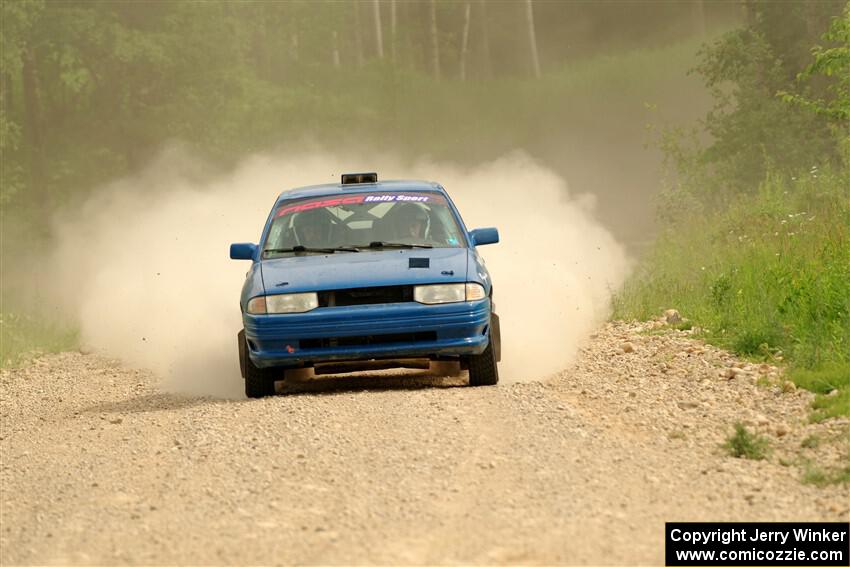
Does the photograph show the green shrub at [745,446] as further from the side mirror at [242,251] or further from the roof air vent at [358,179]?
the roof air vent at [358,179]

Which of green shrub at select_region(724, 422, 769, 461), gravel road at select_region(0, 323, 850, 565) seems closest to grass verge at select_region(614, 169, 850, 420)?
gravel road at select_region(0, 323, 850, 565)

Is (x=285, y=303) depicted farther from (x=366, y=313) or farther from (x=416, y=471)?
(x=416, y=471)

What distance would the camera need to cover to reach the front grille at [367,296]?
10430 mm

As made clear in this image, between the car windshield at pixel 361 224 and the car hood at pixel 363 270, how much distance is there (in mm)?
285

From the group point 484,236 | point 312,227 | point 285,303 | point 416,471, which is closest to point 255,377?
point 285,303

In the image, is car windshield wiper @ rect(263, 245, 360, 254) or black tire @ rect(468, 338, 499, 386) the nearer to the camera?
black tire @ rect(468, 338, 499, 386)

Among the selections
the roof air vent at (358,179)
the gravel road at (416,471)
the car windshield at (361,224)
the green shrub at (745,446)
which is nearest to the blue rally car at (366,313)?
the car windshield at (361,224)

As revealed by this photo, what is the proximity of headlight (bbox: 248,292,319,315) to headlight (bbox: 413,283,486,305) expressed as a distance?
Answer: 0.75 meters

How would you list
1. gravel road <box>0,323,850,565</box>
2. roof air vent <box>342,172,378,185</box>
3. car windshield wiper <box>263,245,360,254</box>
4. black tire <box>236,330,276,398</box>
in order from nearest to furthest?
gravel road <box>0,323,850,565</box>
black tire <box>236,330,276,398</box>
car windshield wiper <box>263,245,360,254</box>
roof air vent <box>342,172,378,185</box>

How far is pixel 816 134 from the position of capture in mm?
23688

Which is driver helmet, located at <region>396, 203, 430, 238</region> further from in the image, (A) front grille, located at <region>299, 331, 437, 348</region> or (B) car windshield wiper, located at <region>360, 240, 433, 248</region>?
(A) front grille, located at <region>299, 331, 437, 348</region>

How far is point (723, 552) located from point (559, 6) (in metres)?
59.8

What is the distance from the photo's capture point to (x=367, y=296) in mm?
10445

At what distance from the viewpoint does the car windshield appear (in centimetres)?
1165
